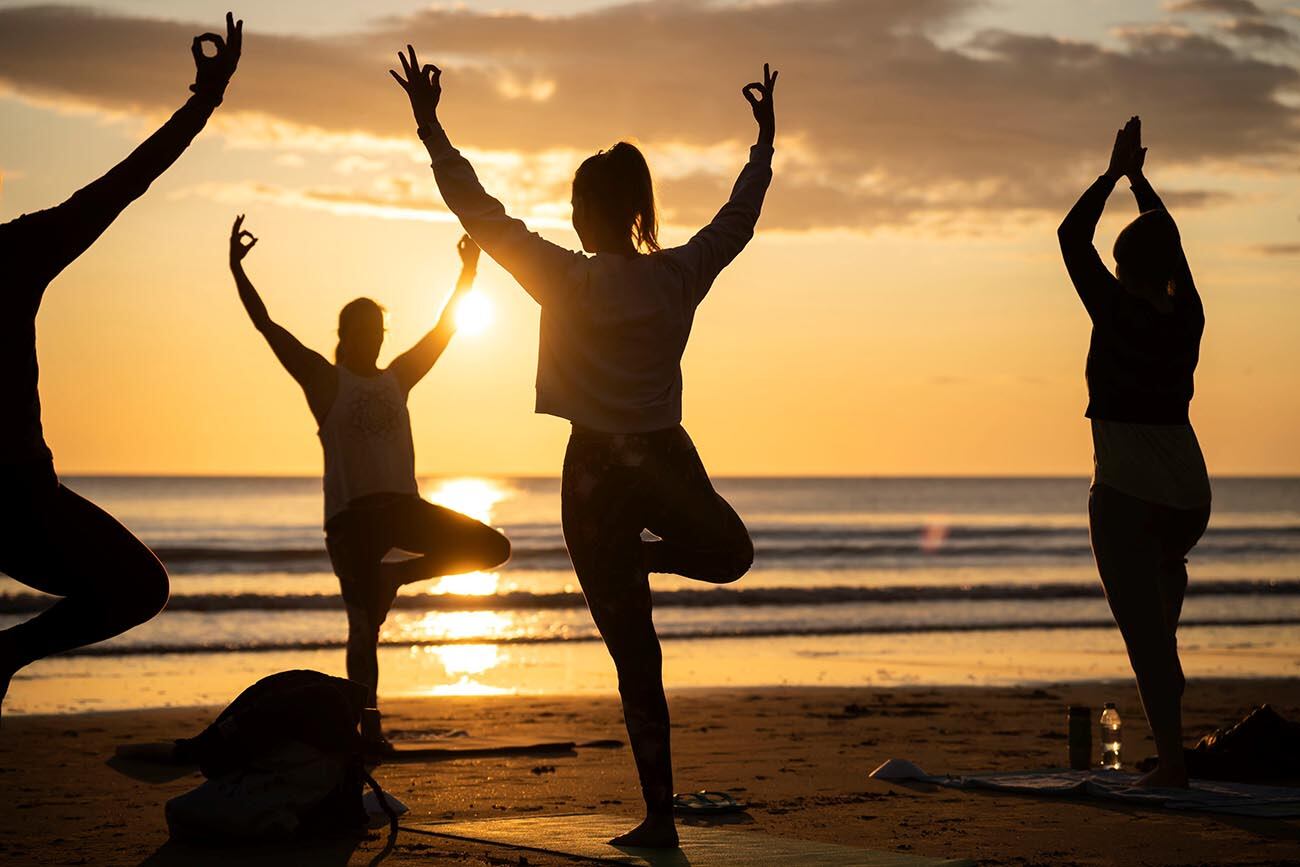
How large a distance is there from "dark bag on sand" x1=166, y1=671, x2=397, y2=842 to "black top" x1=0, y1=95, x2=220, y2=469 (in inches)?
64.2

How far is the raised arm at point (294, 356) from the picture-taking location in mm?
7797

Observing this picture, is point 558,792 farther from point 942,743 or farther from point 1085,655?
point 1085,655

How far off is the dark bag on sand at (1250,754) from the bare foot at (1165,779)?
0.54 metres

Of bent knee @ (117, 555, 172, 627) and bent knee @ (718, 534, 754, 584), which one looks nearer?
bent knee @ (117, 555, 172, 627)

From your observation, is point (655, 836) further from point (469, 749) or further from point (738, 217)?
point (469, 749)

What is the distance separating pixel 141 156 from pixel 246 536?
4486 centimetres

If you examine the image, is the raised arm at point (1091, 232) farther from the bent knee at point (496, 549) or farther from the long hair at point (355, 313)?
the long hair at point (355, 313)

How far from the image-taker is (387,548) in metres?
7.87

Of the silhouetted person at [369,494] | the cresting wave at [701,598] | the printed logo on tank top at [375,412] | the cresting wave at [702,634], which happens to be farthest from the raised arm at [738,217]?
the cresting wave at [701,598]

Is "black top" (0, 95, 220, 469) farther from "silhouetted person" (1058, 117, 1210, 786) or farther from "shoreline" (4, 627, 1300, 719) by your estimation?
"shoreline" (4, 627, 1300, 719)

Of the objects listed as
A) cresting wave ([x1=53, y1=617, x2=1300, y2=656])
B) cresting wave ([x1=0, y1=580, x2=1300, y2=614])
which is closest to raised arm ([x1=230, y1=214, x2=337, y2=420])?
cresting wave ([x1=53, y1=617, x2=1300, y2=656])

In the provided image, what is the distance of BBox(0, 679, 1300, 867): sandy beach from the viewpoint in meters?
5.50

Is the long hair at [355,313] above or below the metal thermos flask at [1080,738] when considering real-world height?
above

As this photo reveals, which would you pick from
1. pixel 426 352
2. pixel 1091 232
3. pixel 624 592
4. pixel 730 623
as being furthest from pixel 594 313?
pixel 730 623
